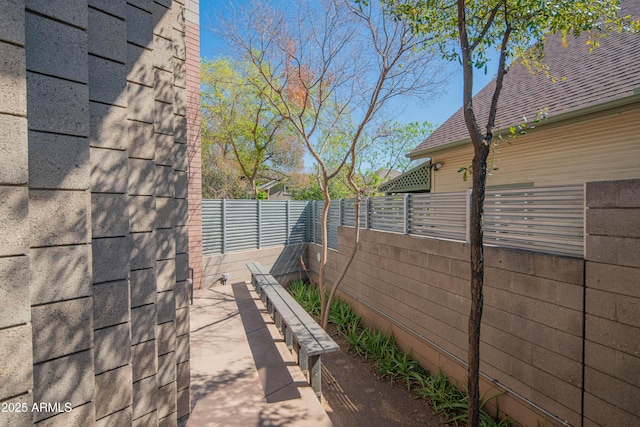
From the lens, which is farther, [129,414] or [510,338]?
[510,338]

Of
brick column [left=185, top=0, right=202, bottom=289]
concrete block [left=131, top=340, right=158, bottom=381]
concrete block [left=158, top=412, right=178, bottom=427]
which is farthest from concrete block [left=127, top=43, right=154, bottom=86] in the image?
brick column [left=185, top=0, right=202, bottom=289]

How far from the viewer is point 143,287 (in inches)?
79.1

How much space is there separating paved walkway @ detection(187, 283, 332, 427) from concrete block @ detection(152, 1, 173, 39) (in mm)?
3357

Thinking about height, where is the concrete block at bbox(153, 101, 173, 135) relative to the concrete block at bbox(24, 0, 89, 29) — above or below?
below

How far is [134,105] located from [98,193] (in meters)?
0.67

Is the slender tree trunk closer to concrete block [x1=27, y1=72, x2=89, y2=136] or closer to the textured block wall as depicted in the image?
the textured block wall

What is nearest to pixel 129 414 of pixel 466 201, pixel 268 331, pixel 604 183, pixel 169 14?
pixel 169 14

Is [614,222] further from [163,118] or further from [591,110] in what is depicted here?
[163,118]

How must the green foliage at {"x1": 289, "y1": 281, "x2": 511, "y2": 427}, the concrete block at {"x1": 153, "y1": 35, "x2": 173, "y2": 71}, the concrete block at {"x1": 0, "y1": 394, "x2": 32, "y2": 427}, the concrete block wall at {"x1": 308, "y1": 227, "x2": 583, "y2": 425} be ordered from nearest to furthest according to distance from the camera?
1. the concrete block at {"x1": 0, "y1": 394, "x2": 32, "y2": 427}
2. the concrete block at {"x1": 153, "y1": 35, "x2": 173, "y2": 71}
3. the concrete block wall at {"x1": 308, "y1": 227, "x2": 583, "y2": 425}
4. the green foliage at {"x1": 289, "y1": 281, "x2": 511, "y2": 427}

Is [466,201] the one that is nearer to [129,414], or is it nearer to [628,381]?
[628,381]

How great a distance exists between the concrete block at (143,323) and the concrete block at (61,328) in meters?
0.51

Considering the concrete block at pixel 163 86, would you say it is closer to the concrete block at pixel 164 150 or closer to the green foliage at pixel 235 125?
the concrete block at pixel 164 150

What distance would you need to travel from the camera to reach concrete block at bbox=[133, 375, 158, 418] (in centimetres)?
197

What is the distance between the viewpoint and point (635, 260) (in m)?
2.47
